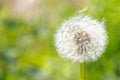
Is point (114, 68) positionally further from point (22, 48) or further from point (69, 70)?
point (22, 48)

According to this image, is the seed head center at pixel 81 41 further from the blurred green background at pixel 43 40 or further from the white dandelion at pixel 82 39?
the blurred green background at pixel 43 40

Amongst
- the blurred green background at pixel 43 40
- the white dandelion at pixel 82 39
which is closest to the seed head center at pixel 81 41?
the white dandelion at pixel 82 39

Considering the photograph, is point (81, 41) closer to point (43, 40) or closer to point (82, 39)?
point (82, 39)

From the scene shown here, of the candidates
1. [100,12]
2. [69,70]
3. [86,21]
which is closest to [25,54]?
[69,70]

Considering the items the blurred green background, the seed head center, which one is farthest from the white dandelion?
the blurred green background

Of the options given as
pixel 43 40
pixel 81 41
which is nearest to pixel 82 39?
pixel 81 41

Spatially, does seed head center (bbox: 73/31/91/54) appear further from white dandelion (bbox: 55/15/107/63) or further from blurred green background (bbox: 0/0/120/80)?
blurred green background (bbox: 0/0/120/80)
